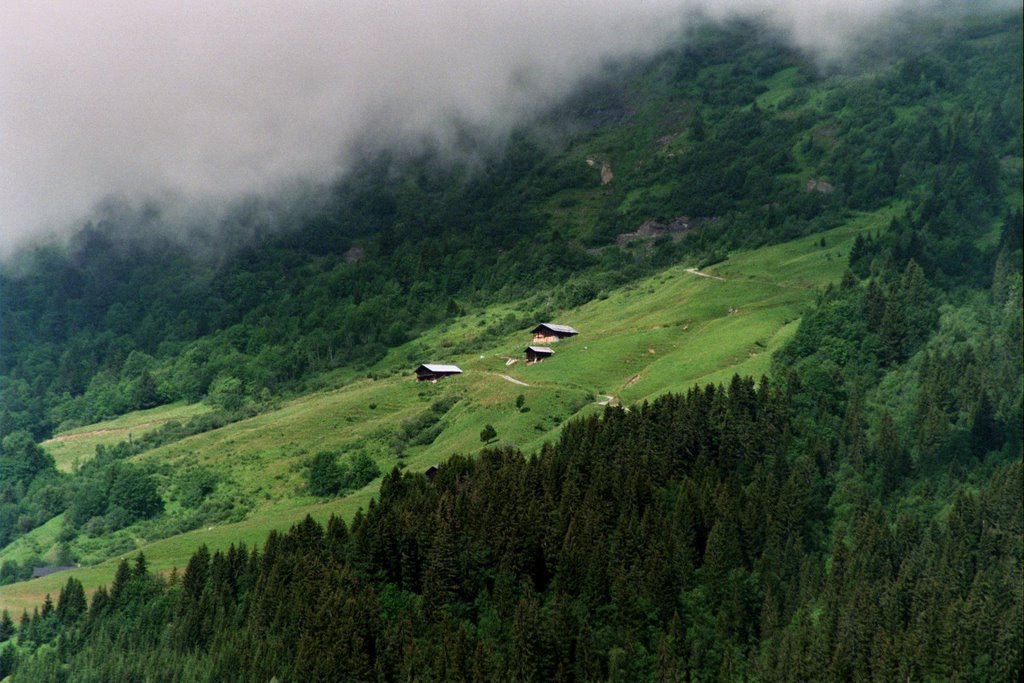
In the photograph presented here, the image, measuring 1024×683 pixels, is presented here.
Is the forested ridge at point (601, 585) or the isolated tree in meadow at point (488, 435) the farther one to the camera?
the isolated tree in meadow at point (488, 435)

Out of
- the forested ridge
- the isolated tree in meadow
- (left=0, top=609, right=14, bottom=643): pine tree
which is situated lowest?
the forested ridge

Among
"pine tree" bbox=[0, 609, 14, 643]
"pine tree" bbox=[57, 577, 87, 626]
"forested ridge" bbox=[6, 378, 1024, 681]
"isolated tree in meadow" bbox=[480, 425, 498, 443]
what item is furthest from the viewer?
"isolated tree in meadow" bbox=[480, 425, 498, 443]

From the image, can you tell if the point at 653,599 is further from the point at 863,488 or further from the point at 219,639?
the point at 219,639

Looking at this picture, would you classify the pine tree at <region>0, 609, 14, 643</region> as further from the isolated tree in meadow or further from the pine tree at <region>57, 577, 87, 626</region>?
the isolated tree in meadow

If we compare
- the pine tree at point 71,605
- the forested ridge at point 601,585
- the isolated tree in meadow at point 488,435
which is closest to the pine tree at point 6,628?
the forested ridge at point 601,585

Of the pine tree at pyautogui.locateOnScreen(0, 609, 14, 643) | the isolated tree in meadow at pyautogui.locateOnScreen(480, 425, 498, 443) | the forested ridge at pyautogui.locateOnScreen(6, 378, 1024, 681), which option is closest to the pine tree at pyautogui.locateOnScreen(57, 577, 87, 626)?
the forested ridge at pyautogui.locateOnScreen(6, 378, 1024, 681)

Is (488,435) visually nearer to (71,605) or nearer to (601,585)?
(601,585)

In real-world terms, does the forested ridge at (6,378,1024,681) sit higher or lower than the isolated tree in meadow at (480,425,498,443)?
lower

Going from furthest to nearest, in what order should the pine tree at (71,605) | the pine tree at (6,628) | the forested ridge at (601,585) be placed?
the pine tree at (6,628)
the pine tree at (71,605)
the forested ridge at (601,585)

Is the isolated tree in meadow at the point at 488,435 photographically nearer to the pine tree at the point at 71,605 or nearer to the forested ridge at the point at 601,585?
the forested ridge at the point at 601,585

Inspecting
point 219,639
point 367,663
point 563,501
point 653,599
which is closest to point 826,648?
point 653,599

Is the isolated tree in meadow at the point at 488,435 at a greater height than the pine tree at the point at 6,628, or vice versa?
the isolated tree in meadow at the point at 488,435

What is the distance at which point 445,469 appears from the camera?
565 ft

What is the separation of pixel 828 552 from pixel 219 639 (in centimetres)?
7458
